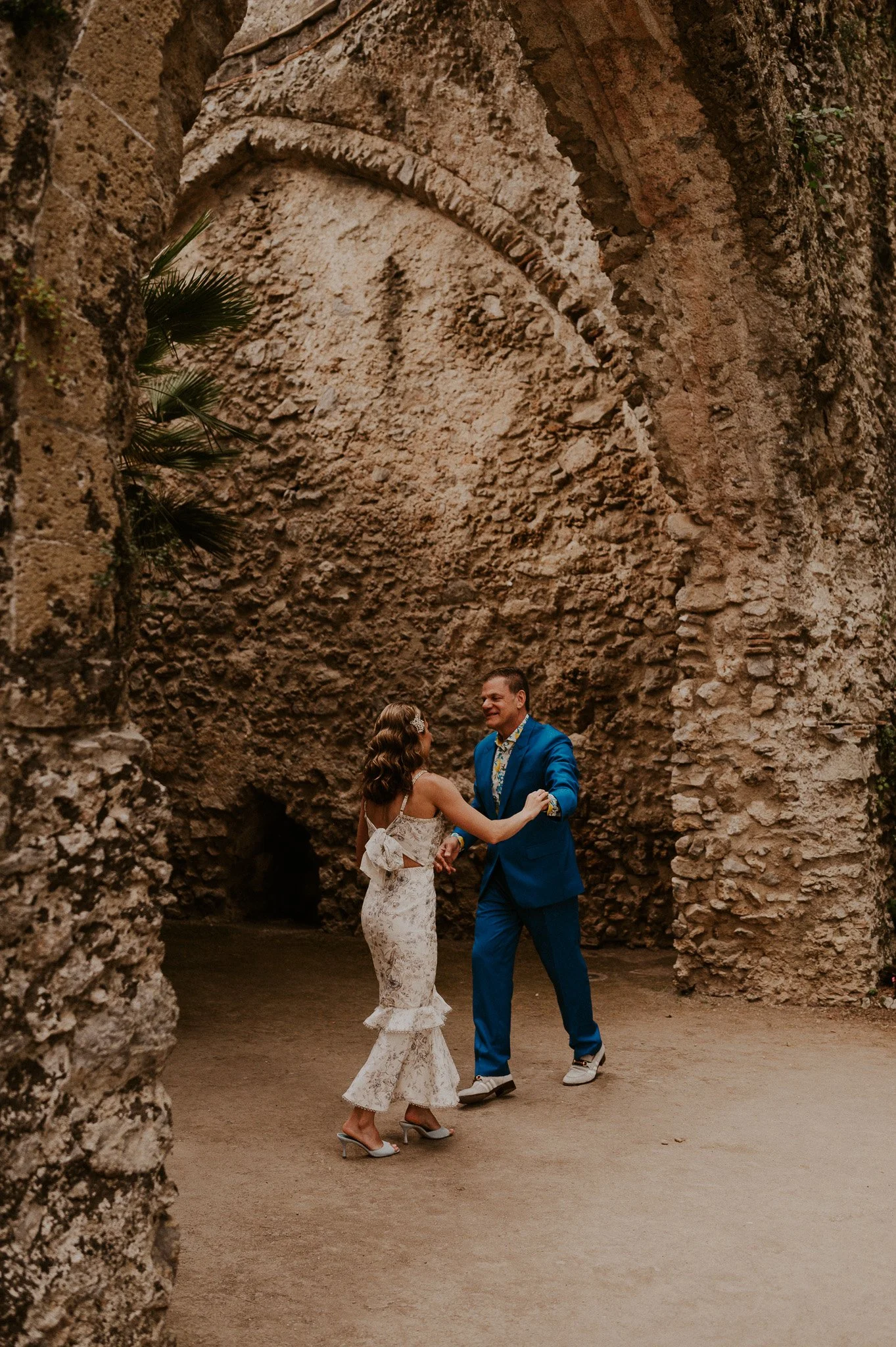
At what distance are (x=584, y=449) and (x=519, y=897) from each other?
3.75 metres

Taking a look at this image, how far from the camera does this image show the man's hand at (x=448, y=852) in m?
4.54

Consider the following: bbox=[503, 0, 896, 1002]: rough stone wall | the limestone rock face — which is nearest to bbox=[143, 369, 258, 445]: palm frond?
the limestone rock face

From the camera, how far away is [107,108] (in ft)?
8.29

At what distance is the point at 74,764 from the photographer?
7.73 feet

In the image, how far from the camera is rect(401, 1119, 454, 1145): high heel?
4367mm

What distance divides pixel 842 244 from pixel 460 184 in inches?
109

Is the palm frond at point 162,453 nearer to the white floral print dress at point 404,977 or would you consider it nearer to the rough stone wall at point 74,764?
the white floral print dress at point 404,977

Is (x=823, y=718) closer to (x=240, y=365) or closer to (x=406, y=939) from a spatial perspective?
(x=406, y=939)

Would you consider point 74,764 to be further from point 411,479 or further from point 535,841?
point 411,479

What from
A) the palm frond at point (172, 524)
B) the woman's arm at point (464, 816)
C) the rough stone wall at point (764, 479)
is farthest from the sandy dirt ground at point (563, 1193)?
the palm frond at point (172, 524)

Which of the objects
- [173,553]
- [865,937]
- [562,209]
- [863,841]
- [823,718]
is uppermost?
[562,209]

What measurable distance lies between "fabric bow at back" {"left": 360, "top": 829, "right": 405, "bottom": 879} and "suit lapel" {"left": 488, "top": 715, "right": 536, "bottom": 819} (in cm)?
83

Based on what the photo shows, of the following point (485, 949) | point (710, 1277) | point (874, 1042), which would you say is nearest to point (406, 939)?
point (485, 949)

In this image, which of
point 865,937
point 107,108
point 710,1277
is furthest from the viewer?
point 865,937
